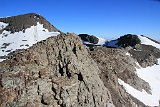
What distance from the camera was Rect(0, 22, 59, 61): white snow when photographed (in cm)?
10450

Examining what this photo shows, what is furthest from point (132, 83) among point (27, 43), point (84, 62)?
point (27, 43)

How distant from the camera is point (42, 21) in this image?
130125mm

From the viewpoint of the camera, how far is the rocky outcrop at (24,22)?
12144cm

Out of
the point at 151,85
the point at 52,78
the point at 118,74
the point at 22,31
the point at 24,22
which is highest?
the point at 24,22

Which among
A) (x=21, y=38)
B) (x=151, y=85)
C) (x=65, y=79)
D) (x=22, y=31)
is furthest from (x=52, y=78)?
(x=22, y=31)

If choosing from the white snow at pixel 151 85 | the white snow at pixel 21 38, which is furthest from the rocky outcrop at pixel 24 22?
the white snow at pixel 151 85

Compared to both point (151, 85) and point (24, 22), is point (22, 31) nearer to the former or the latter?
point (24, 22)

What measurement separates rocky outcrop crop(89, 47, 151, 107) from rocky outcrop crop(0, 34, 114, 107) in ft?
19.3

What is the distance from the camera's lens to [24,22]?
413 feet

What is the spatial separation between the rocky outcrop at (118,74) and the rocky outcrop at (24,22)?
49.4m

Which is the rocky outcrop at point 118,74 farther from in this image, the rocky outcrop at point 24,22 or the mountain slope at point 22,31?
the rocky outcrop at point 24,22

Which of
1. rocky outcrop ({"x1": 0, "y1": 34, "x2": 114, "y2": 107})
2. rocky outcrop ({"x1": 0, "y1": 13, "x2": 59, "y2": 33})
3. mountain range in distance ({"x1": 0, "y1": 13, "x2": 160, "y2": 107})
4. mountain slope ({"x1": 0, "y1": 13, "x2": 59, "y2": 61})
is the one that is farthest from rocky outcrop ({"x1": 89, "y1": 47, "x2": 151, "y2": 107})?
rocky outcrop ({"x1": 0, "y1": 13, "x2": 59, "y2": 33})

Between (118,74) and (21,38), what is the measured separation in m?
51.7

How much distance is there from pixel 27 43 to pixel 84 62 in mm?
58901
